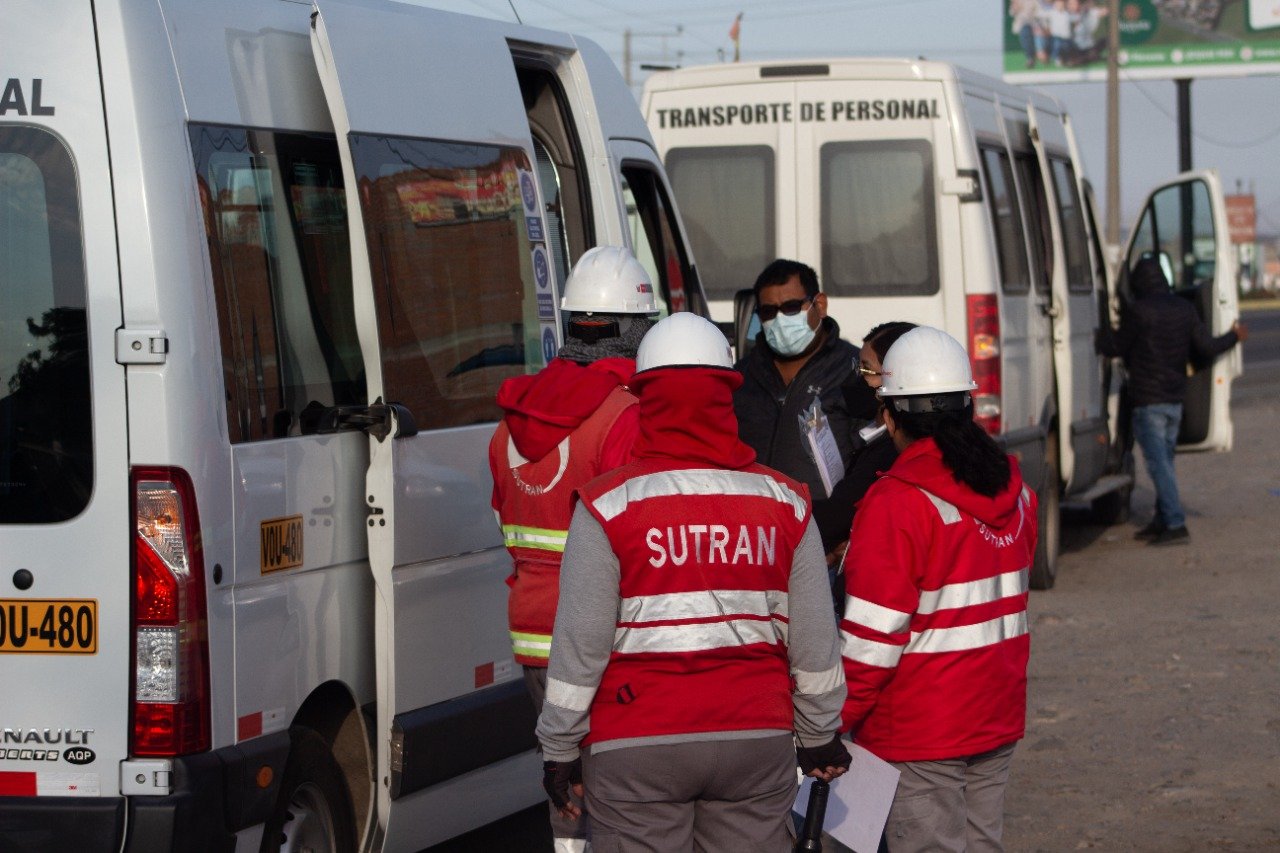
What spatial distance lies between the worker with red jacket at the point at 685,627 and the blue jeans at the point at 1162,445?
947 cm

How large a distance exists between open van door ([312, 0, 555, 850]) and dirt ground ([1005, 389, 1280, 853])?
2.00 metres

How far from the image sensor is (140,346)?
4.04 metres

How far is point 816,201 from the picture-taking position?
1059cm

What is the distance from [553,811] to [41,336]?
1537 millimetres

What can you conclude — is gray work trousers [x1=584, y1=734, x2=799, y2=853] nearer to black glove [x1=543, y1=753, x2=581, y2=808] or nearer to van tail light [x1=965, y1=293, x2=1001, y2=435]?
black glove [x1=543, y1=753, x2=581, y2=808]

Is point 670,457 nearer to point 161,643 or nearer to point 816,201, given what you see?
point 161,643

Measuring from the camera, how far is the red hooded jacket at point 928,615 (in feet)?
13.0

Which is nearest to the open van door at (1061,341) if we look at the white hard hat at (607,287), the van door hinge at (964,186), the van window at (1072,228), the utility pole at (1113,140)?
the van window at (1072,228)

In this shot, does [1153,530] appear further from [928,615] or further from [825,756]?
[825,756]

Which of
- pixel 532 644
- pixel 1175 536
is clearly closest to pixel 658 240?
pixel 532 644

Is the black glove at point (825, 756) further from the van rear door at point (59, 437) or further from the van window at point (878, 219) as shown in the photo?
the van window at point (878, 219)

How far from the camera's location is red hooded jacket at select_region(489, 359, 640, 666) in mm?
4430

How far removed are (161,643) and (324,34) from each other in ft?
5.12

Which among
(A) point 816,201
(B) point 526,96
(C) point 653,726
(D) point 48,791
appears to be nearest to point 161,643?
(D) point 48,791
